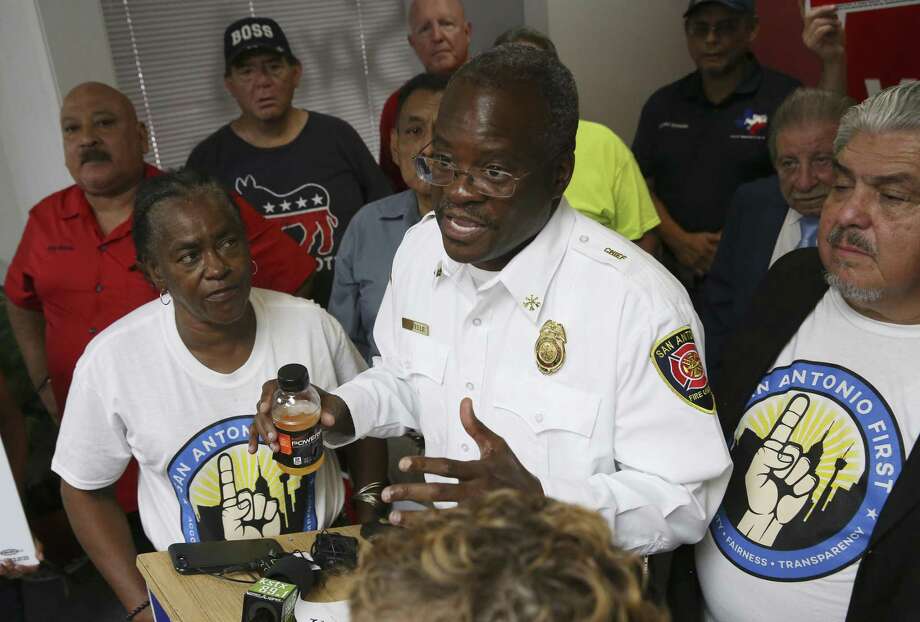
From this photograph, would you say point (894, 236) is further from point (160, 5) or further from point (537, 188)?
point (160, 5)

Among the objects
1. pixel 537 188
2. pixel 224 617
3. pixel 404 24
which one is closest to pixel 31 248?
pixel 224 617

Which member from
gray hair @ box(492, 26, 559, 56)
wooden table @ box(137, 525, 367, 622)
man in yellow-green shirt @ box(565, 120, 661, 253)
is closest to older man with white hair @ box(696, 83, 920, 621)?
wooden table @ box(137, 525, 367, 622)

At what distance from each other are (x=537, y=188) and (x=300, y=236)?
5.97 feet

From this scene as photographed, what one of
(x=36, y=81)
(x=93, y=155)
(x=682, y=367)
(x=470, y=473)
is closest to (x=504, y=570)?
(x=470, y=473)

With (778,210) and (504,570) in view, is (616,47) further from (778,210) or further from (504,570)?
(504,570)

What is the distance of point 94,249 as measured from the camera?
2646 millimetres

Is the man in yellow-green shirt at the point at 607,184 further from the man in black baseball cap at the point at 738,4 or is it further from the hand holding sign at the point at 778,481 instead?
the hand holding sign at the point at 778,481

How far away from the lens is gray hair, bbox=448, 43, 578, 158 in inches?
59.5

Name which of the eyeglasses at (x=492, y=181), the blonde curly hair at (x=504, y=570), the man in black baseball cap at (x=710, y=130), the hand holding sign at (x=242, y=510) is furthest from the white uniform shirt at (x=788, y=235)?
the blonde curly hair at (x=504, y=570)

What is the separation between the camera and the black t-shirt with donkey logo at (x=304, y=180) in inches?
126

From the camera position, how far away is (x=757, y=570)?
1.62m

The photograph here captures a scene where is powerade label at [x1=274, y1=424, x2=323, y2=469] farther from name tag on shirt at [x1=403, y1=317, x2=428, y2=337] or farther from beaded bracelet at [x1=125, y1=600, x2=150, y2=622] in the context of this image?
beaded bracelet at [x1=125, y1=600, x2=150, y2=622]

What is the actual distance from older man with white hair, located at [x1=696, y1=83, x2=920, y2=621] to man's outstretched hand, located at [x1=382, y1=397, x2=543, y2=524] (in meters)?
0.58

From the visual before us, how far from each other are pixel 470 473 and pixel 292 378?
506 millimetres
